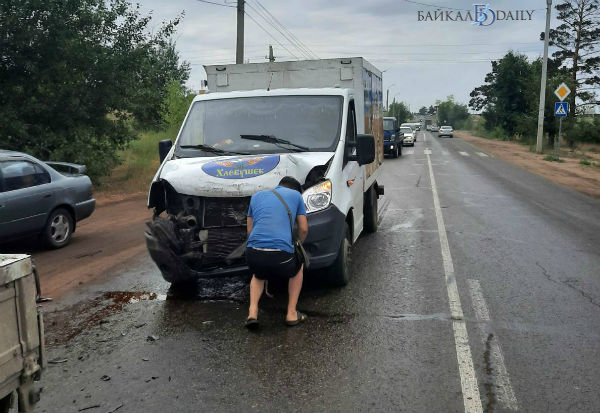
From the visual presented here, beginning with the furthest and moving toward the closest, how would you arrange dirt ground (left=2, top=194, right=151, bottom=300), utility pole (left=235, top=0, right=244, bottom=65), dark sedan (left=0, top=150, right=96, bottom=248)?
utility pole (left=235, top=0, right=244, bottom=65) < dark sedan (left=0, top=150, right=96, bottom=248) < dirt ground (left=2, top=194, right=151, bottom=300)

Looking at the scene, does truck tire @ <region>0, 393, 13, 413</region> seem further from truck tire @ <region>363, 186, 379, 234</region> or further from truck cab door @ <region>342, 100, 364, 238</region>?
truck tire @ <region>363, 186, 379, 234</region>

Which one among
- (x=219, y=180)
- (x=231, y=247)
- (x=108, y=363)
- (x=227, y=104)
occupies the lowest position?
(x=108, y=363)

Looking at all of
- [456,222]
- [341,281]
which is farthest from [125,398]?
[456,222]

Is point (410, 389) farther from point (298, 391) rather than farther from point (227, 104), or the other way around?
point (227, 104)

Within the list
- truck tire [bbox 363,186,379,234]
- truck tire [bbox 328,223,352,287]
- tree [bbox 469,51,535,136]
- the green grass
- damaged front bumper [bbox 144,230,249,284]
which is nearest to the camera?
damaged front bumper [bbox 144,230,249,284]

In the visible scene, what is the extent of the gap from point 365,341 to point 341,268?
1.55 meters

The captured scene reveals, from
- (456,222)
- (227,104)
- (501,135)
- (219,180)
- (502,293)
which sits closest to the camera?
(219,180)

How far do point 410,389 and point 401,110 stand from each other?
10758 cm

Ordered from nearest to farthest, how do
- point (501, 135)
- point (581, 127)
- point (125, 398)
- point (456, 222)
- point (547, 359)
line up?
point (125, 398) < point (547, 359) < point (456, 222) < point (581, 127) < point (501, 135)

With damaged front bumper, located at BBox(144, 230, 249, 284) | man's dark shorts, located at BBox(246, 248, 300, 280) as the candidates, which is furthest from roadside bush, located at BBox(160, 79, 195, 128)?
man's dark shorts, located at BBox(246, 248, 300, 280)

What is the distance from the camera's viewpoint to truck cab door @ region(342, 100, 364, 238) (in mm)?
6594

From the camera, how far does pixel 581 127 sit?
41000 millimetres

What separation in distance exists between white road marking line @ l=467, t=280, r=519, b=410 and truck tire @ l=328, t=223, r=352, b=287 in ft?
4.62

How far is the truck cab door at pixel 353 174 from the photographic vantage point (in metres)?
6.59
